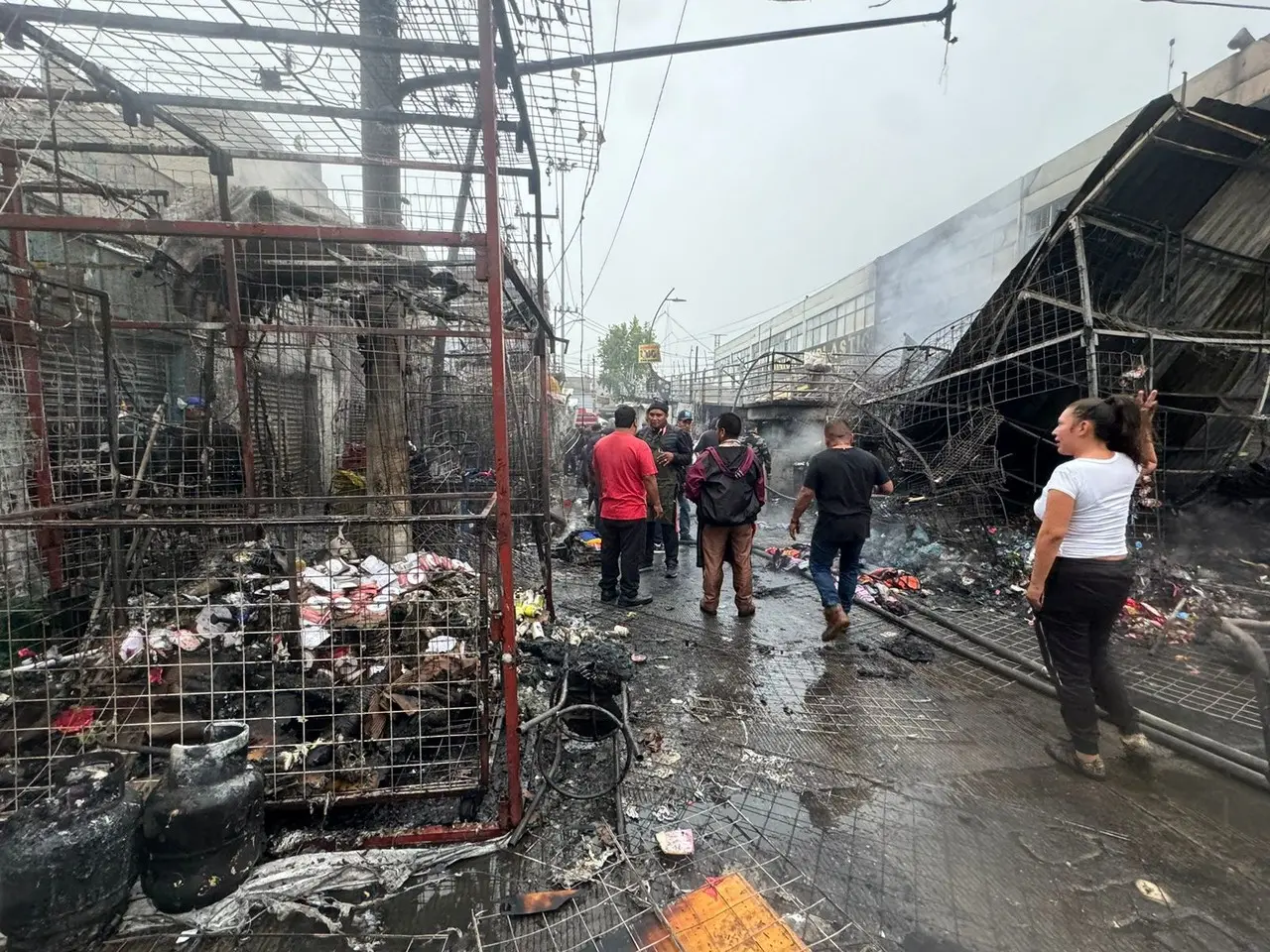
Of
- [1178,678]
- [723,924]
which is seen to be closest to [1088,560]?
[1178,678]

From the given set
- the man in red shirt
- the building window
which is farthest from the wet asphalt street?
the building window

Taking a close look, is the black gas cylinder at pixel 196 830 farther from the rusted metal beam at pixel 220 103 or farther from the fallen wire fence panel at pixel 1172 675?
the fallen wire fence panel at pixel 1172 675

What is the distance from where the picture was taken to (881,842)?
2.63m

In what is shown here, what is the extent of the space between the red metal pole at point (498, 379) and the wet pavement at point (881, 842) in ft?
1.75

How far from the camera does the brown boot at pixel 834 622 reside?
495cm

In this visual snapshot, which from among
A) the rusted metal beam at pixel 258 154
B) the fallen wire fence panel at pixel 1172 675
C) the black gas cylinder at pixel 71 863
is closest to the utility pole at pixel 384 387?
the rusted metal beam at pixel 258 154

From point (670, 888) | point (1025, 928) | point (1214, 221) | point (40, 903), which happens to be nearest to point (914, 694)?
point (1025, 928)

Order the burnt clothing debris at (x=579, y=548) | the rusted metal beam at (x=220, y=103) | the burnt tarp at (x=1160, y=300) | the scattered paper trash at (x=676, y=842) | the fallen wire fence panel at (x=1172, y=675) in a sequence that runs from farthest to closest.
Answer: the burnt clothing debris at (x=579, y=548) → the burnt tarp at (x=1160, y=300) → the fallen wire fence panel at (x=1172, y=675) → the rusted metal beam at (x=220, y=103) → the scattered paper trash at (x=676, y=842)

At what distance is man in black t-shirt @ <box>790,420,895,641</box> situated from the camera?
497 cm

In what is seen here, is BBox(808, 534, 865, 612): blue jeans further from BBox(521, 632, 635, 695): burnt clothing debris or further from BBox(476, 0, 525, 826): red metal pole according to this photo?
BBox(476, 0, 525, 826): red metal pole

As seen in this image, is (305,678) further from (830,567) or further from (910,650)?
(910,650)

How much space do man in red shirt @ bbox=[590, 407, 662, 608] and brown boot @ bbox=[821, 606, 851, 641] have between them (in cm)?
188

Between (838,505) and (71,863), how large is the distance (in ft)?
16.4

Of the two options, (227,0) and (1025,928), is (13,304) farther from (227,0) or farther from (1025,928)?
→ (1025,928)
